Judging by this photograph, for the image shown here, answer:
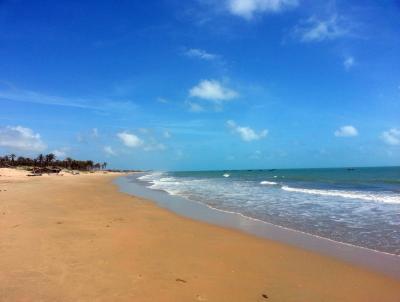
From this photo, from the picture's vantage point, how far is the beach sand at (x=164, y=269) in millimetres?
5512

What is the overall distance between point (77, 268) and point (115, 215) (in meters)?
7.98

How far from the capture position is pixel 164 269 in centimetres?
681

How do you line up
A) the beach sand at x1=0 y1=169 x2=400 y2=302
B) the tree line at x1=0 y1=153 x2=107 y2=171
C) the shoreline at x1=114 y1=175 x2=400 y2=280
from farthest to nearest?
1. the tree line at x1=0 y1=153 x2=107 y2=171
2. the shoreline at x1=114 y1=175 x2=400 y2=280
3. the beach sand at x1=0 y1=169 x2=400 y2=302

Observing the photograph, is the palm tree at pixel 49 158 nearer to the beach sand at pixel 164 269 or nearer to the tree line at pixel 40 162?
the tree line at pixel 40 162

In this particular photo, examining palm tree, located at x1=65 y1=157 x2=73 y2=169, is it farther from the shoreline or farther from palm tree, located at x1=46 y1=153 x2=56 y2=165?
the shoreline

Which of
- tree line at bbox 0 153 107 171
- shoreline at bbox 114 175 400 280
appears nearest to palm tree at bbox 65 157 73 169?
tree line at bbox 0 153 107 171

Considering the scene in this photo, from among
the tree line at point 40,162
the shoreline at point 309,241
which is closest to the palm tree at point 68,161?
the tree line at point 40,162

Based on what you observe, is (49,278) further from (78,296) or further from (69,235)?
(69,235)

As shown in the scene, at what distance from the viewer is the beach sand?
5.51 metres

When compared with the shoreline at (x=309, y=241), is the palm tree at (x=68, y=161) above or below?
above

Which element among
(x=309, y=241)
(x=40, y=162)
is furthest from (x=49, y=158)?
(x=309, y=241)

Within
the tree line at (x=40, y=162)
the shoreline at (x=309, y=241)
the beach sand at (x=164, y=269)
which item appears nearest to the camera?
the beach sand at (x=164, y=269)

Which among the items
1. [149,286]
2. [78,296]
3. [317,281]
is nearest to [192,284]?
[149,286]

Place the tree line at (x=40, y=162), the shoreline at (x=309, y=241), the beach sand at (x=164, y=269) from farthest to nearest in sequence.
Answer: the tree line at (x=40, y=162) → the shoreline at (x=309, y=241) → the beach sand at (x=164, y=269)
